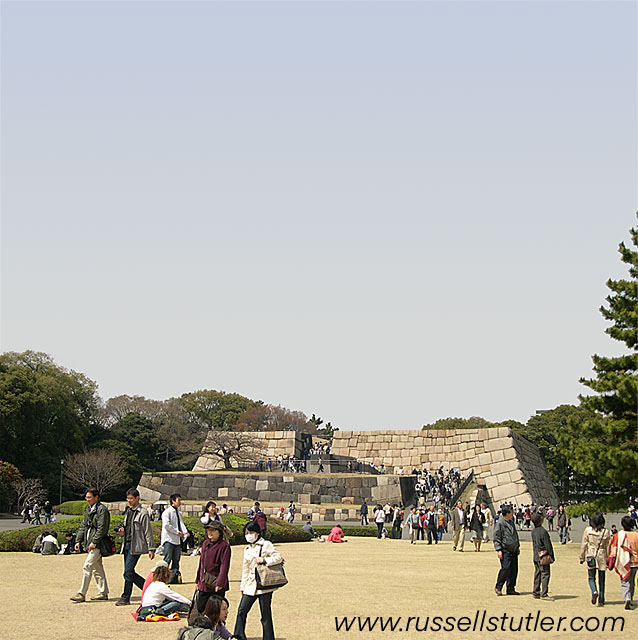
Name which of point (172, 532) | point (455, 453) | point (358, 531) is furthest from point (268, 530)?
point (455, 453)

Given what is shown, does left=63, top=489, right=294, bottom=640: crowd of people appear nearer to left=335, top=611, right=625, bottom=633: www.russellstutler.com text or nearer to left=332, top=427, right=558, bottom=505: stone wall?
left=335, top=611, right=625, bottom=633: www.russellstutler.com text

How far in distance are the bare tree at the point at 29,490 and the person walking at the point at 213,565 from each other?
32455mm

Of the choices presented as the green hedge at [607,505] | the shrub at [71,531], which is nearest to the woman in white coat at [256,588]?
the shrub at [71,531]

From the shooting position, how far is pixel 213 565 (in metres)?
8.25

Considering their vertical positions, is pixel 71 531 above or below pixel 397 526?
below

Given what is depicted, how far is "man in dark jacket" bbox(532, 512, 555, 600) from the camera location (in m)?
11.1

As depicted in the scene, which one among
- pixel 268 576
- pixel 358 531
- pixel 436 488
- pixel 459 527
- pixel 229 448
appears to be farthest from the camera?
pixel 229 448

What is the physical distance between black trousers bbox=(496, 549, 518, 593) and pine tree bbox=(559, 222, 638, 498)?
7277 millimetres

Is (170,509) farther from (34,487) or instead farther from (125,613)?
(34,487)

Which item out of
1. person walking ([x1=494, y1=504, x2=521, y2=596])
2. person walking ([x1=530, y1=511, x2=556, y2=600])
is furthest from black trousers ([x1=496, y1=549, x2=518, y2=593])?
person walking ([x1=530, y1=511, x2=556, y2=600])

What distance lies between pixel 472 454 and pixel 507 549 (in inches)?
1636

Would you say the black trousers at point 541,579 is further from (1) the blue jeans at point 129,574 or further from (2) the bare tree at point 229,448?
(2) the bare tree at point 229,448

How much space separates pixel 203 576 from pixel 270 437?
4615 centimetres

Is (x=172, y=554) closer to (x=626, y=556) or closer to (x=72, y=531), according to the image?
(x=626, y=556)
